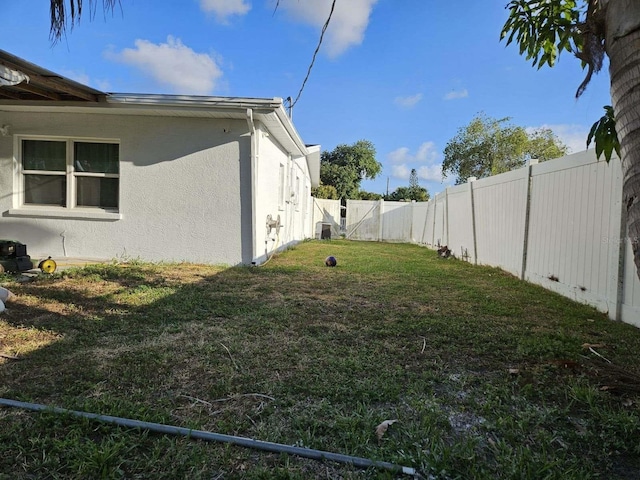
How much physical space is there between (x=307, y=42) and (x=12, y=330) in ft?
12.6

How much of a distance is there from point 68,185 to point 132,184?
1175 mm

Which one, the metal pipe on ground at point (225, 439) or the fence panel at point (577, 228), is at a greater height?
the fence panel at point (577, 228)

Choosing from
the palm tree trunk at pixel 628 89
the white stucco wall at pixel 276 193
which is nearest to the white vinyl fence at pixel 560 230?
the palm tree trunk at pixel 628 89

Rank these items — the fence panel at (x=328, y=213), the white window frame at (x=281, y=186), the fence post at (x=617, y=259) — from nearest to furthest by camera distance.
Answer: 1. the fence post at (x=617, y=259)
2. the white window frame at (x=281, y=186)
3. the fence panel at (x=328, y=213)

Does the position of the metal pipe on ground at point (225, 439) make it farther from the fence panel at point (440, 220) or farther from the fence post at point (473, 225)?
the fence panel at point (440, 220)

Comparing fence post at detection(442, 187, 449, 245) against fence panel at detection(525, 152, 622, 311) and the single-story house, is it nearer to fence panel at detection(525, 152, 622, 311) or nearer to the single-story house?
fence panel at detection(525, 152, 622, 311)

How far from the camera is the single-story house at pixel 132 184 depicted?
6.61m

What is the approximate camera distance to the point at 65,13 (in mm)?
1587

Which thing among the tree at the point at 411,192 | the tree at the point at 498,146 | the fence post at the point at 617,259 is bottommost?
the fence post at the point at 617,259

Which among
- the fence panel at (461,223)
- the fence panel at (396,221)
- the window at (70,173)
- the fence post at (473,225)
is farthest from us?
the fence panel at (396,221)

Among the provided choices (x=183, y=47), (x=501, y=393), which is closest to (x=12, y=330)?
(x=501, y=393)

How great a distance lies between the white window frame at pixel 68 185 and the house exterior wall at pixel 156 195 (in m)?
0.04

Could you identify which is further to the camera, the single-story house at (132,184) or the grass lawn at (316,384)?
the single-story house at (132,184)

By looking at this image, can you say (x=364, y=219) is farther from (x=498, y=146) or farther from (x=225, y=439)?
(x=225, y=439)
